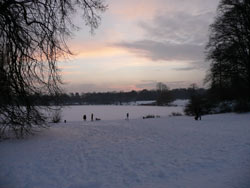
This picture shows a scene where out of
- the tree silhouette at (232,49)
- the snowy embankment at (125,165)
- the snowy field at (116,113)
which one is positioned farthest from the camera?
the snowy field at (116,113)

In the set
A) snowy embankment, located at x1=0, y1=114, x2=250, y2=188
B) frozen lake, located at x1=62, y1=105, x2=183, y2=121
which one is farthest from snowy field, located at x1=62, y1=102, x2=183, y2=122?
snowy embankment, located at x1=0, y1=114, x2=250, y2=188

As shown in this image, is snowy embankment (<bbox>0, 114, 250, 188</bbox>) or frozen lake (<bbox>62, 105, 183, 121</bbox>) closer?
snowy embankment (<bbox>0, 114, 250, 188</bbox>)

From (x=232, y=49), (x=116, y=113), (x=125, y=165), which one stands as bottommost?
(x=116, y=113)

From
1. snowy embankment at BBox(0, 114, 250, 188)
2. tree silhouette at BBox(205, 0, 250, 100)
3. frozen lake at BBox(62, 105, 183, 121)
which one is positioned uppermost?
tree silhouette at BBox(205, 0, 250, 100)

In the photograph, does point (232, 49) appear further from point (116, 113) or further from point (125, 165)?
point (116, 113)

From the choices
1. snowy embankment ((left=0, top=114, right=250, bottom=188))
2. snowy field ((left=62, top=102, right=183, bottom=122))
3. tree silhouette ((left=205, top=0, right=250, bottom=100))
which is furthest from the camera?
snowy field ((left=62, top=102, right=183, bottom=122))

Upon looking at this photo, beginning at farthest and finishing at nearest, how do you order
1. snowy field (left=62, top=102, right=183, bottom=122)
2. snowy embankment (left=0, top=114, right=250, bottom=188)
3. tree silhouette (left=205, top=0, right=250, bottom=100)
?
snowy field (left=62, top=102, right=183, bottom=122) < tree silhouette (left=205, top=0, right=250, bottom=100) < snowy embankment (left=0, top=114, right=250, bottom=188)

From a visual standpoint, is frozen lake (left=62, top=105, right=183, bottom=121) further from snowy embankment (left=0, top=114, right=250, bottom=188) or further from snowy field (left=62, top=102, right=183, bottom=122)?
snowy embankment (left=0, top=114, right=250, bottom=188)

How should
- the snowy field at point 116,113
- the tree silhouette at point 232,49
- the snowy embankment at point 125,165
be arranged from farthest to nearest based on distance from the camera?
the snowy field at point 116,113 → the tree silhouette at point 232,49 → the snowy embankment at point 125,165

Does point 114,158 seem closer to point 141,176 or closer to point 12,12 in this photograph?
point 141,176

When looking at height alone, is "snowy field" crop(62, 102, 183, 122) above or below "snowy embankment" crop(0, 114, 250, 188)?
below

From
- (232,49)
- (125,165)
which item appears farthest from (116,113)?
(125,165)

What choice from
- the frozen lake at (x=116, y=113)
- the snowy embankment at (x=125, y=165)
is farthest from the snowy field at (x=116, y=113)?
the snowy embankment at (x=125, y=165)

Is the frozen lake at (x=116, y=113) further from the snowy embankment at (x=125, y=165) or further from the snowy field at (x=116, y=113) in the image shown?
the snowy embankment at (x=125, y=165)
